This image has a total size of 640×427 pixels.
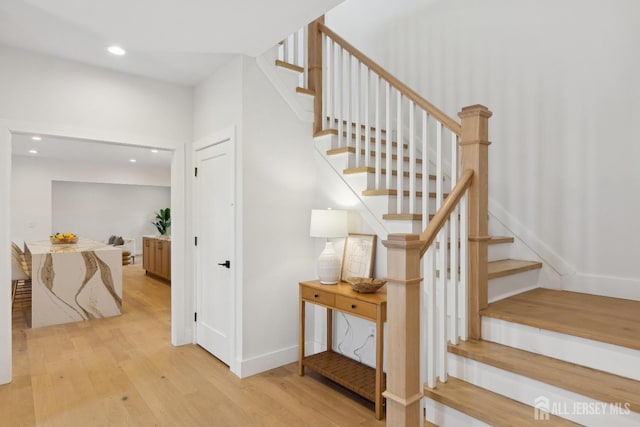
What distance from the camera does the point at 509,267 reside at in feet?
8.93

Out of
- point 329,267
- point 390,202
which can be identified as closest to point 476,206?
point 390,202

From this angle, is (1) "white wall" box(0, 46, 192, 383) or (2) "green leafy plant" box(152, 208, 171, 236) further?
(2) "green leafy plant" box(152, 208, 171, 236)

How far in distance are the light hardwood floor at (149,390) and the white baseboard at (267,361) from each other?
7 centimetres

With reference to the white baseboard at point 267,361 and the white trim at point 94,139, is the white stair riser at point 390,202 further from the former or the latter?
the white trim at point 94,139

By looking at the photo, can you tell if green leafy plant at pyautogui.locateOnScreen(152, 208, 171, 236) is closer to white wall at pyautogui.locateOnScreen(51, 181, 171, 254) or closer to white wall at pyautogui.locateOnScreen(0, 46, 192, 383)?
white wall at pyautogui.locateOnScreen(51, 181, 171, 254)

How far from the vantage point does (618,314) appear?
7.22ft

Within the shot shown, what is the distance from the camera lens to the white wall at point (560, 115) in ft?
8.70

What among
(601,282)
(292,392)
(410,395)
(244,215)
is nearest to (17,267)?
(244,215)

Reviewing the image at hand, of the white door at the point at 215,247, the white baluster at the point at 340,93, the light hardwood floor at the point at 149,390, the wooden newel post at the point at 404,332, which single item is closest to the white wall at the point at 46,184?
the light hardwood floor at the point at 149,390

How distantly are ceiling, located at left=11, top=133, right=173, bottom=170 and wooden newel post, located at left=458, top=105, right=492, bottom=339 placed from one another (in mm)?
4937

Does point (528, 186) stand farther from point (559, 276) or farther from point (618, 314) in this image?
point (618, 314)

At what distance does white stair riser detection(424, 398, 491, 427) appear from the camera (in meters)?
1.79

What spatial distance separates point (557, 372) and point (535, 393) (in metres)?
0.15

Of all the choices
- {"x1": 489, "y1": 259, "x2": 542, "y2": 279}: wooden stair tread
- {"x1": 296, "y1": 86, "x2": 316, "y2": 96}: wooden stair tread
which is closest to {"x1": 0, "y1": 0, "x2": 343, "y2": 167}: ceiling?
{"x1": 296, "y1": 86, "x2": 316, "y2": 96}: wooden stair tread
